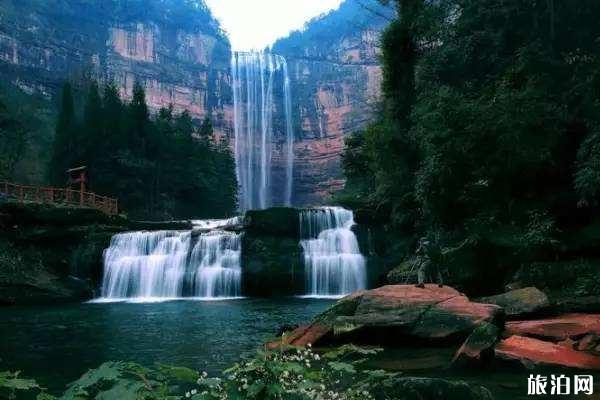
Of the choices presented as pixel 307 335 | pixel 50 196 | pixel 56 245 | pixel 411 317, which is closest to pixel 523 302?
pixel 411 317

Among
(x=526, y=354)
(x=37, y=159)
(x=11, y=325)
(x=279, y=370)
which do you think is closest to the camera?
(x=279, y=370)

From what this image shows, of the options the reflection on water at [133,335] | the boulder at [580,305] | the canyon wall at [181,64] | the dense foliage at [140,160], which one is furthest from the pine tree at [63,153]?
the boulder at [580,305]

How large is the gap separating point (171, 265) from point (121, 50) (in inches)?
2574

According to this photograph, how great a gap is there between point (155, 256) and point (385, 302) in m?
19.2

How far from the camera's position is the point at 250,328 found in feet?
42.5

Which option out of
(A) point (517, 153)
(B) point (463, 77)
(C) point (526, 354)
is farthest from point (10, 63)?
(C) point (526, 354)

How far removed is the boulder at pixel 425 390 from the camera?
4129 millimetres

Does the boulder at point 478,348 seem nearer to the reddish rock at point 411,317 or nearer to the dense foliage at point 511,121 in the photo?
the reddish rock at point 411,317

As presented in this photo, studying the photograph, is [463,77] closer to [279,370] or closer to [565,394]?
[565,394]

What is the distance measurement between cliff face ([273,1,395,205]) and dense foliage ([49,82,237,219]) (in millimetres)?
24191

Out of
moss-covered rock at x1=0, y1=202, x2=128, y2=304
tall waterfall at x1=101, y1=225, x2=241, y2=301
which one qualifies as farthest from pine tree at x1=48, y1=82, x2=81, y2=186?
tall waterfall at x1=101, y1=225, x2=241, y2=301

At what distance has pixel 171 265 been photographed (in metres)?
26.3

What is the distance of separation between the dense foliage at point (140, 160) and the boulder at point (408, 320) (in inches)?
1299

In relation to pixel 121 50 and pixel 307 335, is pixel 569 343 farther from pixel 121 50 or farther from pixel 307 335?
pixel 121 50
